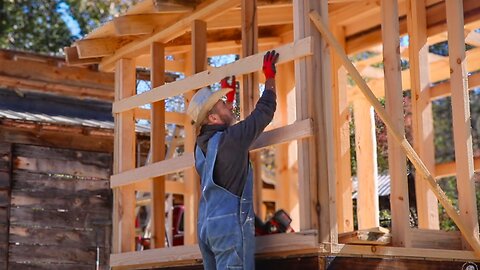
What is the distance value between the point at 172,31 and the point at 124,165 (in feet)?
4.21

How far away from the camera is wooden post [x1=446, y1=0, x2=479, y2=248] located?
6.19 m

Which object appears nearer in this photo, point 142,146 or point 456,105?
point 456,105

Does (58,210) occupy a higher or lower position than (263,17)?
lower

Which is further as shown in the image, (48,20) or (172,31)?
(48,20)

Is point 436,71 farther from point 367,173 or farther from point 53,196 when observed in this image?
point 53,196

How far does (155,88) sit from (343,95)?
2.08 metres

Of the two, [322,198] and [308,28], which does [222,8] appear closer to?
[308,28]

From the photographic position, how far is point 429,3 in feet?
26.1

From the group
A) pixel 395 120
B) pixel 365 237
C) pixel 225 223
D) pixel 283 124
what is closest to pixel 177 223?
pixel 283 124

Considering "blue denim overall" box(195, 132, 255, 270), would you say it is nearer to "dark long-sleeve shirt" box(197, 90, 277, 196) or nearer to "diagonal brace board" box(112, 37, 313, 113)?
"dark long-sleeve shirt" box(197, 90, 277, 196)

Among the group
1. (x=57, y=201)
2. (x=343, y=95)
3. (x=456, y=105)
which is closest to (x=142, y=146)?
(x=57, y=201)

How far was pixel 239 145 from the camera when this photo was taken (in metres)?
5.61

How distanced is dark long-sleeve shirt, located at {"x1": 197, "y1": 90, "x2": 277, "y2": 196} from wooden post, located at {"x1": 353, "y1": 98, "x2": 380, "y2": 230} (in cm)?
331

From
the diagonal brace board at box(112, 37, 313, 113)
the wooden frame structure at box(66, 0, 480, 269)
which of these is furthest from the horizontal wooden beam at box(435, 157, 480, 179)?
the diagonal brace board at box(112, 37, 313, 113)
